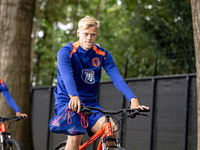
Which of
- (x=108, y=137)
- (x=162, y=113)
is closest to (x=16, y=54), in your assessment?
(x=162, y=113)

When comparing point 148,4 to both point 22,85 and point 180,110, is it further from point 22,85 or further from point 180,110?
point 180,110

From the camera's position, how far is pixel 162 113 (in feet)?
23.3

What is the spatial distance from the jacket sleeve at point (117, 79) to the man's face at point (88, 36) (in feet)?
1.10

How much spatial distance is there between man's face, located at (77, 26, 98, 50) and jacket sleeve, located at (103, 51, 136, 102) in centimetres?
34

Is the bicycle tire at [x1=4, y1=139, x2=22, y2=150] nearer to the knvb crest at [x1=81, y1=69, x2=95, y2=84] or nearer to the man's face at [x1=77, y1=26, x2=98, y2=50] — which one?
the knvb crest at [x1=81, y1=69, x2=95, y2=84]

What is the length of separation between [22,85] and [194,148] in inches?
178

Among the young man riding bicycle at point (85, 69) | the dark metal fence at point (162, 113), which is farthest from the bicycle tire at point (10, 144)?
the young man riding bicycle at point (85, 69)

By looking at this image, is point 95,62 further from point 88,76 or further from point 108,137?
point 108,137

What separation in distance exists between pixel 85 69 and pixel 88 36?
41 cm

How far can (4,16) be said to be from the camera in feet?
29.1

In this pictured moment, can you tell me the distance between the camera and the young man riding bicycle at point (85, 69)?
395cm

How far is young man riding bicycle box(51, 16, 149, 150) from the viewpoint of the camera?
3949 mm

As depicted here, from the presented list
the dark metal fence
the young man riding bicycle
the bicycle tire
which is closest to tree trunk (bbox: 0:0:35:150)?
the dark metal fence

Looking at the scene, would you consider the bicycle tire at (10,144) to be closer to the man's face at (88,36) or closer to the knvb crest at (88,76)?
the knvb crest at (88,76)
